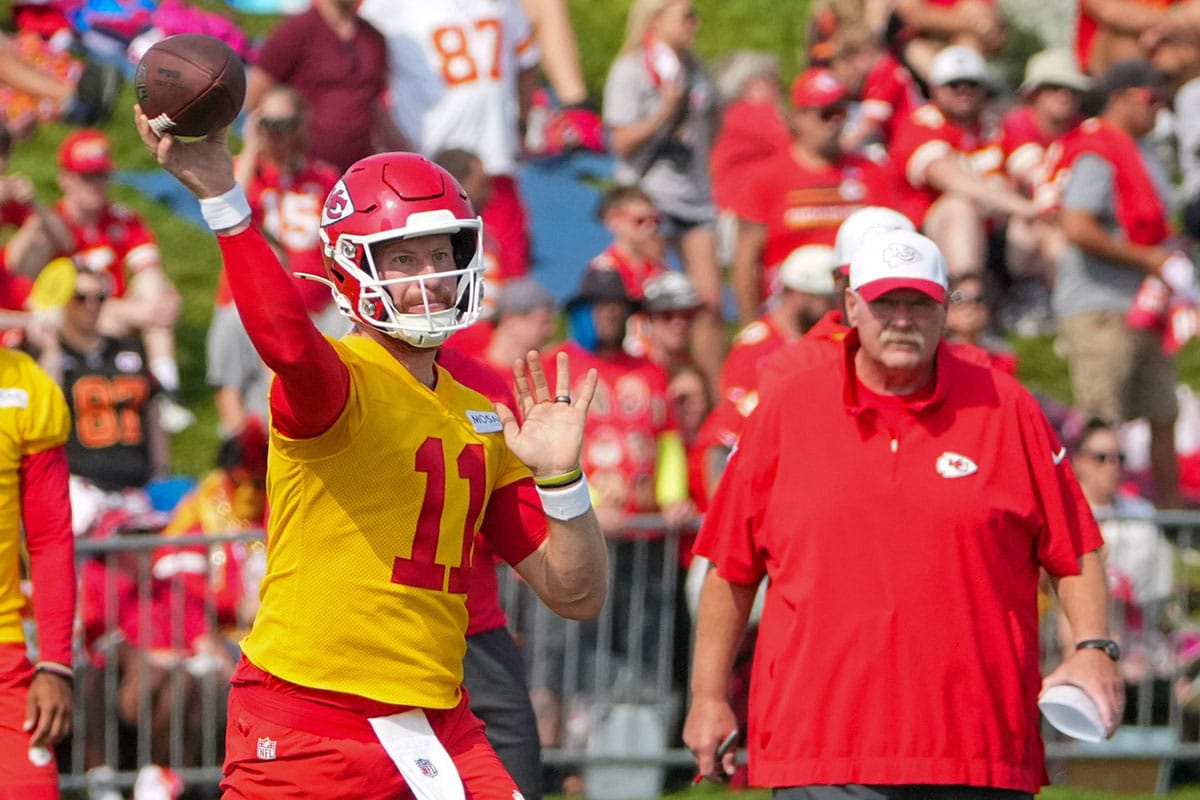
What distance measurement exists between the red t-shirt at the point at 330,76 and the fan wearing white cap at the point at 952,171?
296cm

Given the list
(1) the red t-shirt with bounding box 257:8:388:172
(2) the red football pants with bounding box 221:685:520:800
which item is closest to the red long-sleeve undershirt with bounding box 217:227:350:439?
(2) the red football pants with bounding box 221:685:520:800

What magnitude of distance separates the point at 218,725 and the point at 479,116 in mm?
4413

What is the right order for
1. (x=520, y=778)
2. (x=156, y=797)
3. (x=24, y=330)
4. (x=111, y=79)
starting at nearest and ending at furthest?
(x=520, y=778)
(x=156, y=797)
(x=24, y=330)
(x=111, y=79)

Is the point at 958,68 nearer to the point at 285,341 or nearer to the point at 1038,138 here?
the point at 1038,138

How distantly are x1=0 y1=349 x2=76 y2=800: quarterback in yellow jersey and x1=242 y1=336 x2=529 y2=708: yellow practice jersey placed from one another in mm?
1426

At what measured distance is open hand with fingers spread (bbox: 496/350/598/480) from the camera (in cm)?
454

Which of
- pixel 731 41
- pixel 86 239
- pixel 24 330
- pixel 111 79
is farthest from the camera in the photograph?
pixel 731 41

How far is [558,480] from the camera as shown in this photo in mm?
4555

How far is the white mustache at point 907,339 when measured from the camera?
17.9 ft

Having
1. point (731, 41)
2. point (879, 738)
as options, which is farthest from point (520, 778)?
point (731, 41)

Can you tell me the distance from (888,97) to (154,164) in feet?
16.4

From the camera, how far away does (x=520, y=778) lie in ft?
20.4

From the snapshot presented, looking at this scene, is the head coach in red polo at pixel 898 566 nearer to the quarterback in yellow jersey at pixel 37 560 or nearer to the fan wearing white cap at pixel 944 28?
the quarterback in yellow jersey at pixel 37 560

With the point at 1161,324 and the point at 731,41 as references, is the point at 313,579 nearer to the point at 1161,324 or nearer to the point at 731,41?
the point at 1161,324
